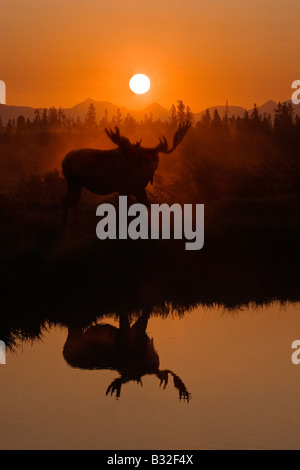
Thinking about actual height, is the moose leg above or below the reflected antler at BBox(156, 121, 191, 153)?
below

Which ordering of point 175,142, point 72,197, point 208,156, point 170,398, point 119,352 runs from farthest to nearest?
point 208,156, point 175,142, point 72,197, point 119,352, point 170,398

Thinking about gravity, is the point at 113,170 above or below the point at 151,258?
above

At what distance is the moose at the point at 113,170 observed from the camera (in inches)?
745

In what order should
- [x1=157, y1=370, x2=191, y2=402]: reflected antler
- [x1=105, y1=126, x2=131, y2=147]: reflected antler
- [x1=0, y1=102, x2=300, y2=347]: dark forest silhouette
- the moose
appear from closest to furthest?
[x1=157, y1=370, x2=191, y2=402]: reflected antler < [x1=0, y1=102, x2=300, y2=347]: dark forest silhouette < [x1=105, y1=126, x2=131, y2=147]: reflected antler < the moose

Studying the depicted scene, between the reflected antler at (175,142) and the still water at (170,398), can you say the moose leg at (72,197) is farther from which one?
the still water at (170,398)

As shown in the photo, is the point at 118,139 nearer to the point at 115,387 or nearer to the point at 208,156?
the point at 115,387

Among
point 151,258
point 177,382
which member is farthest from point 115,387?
point 151,258

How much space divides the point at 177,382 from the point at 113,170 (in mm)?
9946

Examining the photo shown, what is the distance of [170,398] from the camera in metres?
9.35

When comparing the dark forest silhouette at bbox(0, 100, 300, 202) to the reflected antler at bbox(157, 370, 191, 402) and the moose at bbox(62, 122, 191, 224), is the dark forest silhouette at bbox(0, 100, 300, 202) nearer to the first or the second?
the moose at bbox(62, 122, 191, 224)

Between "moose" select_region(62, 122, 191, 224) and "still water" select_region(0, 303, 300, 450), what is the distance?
7.24 metres

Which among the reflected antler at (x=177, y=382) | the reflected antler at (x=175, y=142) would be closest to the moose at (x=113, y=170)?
the reflected antler at (x=175, y=142)

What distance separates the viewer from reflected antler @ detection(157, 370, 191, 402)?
930 centimetres

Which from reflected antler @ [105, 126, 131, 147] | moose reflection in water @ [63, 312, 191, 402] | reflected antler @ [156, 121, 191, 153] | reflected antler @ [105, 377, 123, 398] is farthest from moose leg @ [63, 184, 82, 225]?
reflected antler @ [105, 377, 123, 398]
